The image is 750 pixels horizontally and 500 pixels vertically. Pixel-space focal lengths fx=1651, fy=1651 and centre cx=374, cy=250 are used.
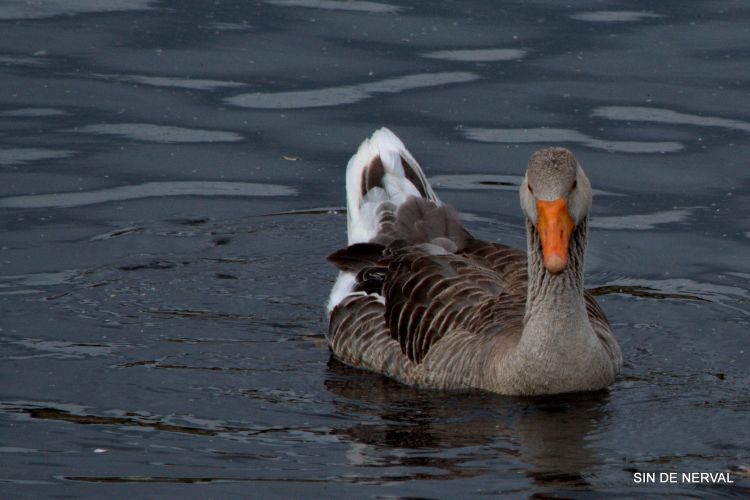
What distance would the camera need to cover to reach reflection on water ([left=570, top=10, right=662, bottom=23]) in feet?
62.1

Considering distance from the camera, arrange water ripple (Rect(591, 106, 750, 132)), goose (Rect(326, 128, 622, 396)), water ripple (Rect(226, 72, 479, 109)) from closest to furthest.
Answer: goose (Rect(326, 128, 622, 396)), water ripple (Rect(591, 106, 750, 132)), water ripple (Rect(226, 72, 479, 109))

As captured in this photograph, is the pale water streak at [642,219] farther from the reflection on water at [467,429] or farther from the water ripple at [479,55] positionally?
the water ripple at [479,55]

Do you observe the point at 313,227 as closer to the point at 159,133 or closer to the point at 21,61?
the point at 159,133

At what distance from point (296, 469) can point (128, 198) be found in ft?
19.5

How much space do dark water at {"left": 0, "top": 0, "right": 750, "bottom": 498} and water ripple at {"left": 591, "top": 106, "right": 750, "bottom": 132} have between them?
0.04m

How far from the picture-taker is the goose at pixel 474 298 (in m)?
11.0

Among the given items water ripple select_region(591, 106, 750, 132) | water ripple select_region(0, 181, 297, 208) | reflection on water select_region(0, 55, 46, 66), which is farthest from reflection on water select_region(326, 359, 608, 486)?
reflection on water select_region(0, 55, 46, 66)

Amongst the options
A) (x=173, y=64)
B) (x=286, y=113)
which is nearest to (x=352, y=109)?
(x=286, y=113)

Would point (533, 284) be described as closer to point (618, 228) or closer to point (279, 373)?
point (279, 373)

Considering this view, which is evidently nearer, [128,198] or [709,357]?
[709,357]

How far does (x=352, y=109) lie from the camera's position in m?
16.8

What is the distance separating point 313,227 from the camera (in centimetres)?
1472

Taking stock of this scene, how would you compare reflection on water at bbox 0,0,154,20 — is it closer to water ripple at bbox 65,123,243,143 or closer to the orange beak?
water ripple at bbox 65,123,243,143

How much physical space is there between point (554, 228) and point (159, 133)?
6.60m
